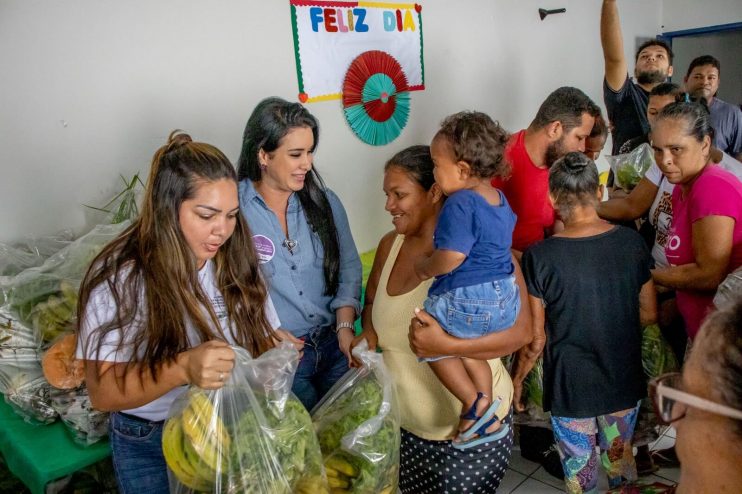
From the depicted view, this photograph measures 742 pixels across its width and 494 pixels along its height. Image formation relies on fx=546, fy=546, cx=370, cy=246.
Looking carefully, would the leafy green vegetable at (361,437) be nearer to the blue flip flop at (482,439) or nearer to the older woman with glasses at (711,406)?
the blue flip flop at (482,439)

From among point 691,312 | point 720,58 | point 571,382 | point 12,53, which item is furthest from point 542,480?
point 720,58

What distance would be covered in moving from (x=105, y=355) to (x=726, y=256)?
186 centimetres

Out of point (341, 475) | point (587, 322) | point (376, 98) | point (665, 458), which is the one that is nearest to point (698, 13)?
point (376, 98)

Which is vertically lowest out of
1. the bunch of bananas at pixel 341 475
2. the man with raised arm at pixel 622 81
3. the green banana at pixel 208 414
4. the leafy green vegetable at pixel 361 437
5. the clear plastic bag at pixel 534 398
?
the clear plastic bag at pixel 534 398

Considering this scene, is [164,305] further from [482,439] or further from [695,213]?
[695,213]

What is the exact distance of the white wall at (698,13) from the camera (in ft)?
16.7

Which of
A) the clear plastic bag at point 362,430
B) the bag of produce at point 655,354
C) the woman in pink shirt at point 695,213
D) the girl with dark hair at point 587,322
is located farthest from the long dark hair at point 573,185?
the clear plastic bag at point 362,430

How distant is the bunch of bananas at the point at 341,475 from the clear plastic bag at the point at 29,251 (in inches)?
56.5

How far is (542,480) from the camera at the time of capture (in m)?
2.41

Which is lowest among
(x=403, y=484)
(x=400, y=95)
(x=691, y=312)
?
(x=403, y=484)

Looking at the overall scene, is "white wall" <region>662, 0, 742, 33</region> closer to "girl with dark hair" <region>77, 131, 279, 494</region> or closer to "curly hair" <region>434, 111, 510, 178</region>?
"curly hair" <region>434, 111, 510, 178</region>

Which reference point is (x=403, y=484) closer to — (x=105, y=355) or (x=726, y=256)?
(x=105, y=355)

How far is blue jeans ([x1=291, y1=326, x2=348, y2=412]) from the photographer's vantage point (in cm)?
183

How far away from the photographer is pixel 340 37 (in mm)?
2922
